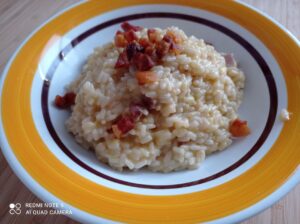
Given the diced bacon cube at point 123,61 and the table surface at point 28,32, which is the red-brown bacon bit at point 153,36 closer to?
the diced bacon cube at point 123,61

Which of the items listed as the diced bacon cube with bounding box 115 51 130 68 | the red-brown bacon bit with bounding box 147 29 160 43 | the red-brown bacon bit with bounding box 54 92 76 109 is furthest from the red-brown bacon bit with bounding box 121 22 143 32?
the red-brown bacon bit with bounding box 54 92 76 109

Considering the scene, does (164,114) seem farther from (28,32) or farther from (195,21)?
(28,32)

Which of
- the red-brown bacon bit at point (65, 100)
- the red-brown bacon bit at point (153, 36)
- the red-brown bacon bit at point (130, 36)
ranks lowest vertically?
the red-brown bacon bit at point (65, 100)

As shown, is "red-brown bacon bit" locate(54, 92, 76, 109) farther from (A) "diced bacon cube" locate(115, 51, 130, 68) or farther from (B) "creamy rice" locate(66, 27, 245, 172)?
(A) "diced bacon cube" locate(115, 51, 130, 68)

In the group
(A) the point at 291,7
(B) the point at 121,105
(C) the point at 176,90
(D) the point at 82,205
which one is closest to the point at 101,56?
(B) the point at 121,105

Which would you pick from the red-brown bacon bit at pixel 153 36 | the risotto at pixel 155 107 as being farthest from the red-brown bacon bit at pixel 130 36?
the red-brown bacon bit at pixel 153 36

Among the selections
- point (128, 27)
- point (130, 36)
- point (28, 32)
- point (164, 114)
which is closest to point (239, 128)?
point (164, 114)

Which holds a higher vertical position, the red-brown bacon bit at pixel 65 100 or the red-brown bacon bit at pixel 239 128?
the red-brown bacon bit at pixel 239 128

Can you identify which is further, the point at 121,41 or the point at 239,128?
the point at 121,41
